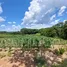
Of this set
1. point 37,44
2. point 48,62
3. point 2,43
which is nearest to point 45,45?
point 37,44

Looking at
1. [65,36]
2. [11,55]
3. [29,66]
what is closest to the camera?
[29,66]

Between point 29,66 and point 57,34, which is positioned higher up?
point 57,34

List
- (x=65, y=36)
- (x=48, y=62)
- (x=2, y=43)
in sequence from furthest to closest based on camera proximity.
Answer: (x=65, y=36) < (x=2, y=43) < (x=48, y=62)

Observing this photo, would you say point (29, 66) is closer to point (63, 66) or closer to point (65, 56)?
point (63, 66)

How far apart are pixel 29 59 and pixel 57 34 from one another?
29.0 m

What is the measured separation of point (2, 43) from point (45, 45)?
632 cm

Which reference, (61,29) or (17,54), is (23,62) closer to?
(17,54)

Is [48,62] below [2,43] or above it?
below

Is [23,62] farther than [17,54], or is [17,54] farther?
[17,54]

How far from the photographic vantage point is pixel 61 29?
40.9 metres

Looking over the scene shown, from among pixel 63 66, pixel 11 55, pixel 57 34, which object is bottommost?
pixel 63 66

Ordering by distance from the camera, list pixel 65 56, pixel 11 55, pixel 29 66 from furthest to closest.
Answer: pixel 65 56 → pixel 11 55 → pixel 29 66

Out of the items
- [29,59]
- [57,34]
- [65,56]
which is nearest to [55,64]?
[29,59]

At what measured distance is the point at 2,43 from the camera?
20.5m
